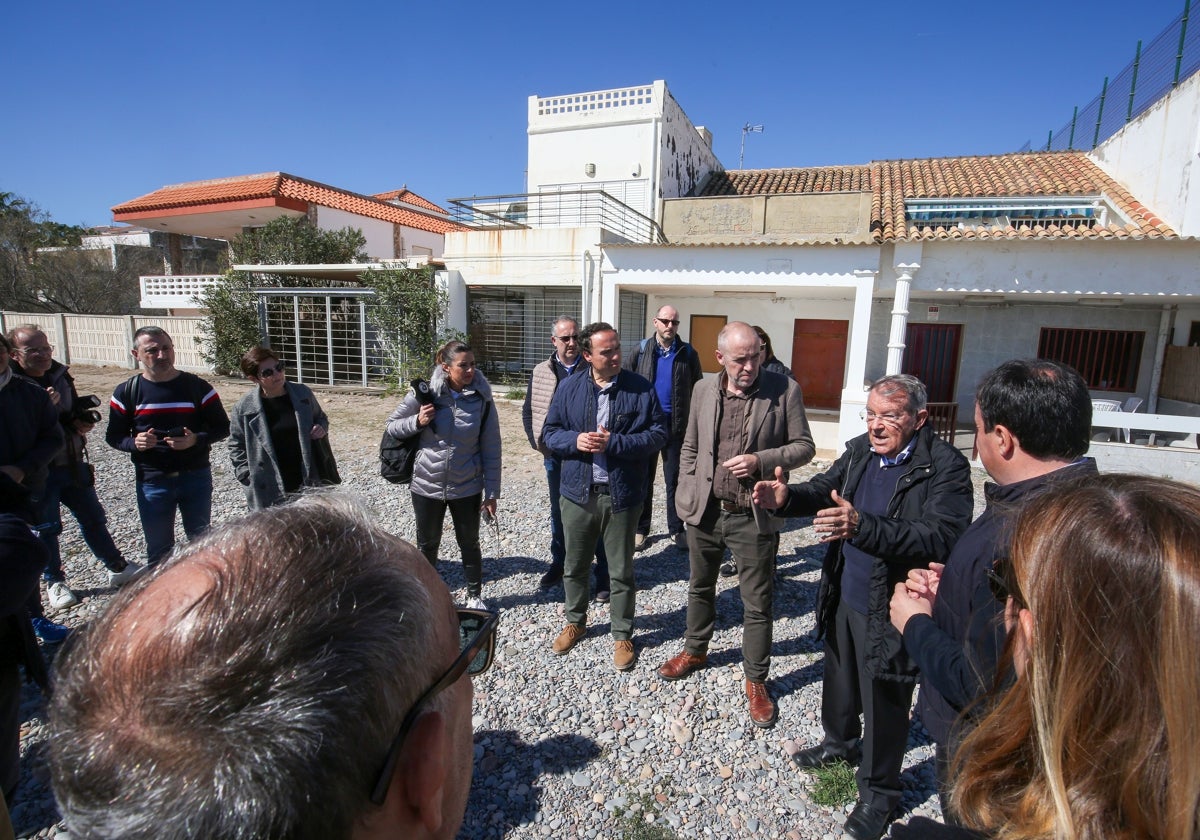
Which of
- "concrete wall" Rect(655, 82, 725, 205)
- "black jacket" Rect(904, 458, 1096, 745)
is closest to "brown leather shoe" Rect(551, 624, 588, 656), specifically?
"black jacket" Rect(904, 458, 1096, 745)

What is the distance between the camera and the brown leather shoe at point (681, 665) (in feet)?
10.2

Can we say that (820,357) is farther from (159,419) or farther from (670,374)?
(159,419)

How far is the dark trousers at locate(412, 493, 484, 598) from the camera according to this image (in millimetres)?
3580

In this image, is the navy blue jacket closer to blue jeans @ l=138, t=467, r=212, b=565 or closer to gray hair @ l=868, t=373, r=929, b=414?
gray hair @ l=868, t=373, r=929, b=414

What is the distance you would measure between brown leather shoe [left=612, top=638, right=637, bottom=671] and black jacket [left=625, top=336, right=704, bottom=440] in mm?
1853

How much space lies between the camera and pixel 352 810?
0.61 metres

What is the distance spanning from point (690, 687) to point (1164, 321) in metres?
13.0

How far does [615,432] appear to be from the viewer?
3.29 meters

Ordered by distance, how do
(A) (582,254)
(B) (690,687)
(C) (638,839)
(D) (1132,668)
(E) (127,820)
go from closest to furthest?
1. (E) (127,820)
2. (D) (1132,668)
3. (C) (638,839)
4. (B) (690,687)
5. (A) (582,254)

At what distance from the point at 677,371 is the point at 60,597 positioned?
447 cm

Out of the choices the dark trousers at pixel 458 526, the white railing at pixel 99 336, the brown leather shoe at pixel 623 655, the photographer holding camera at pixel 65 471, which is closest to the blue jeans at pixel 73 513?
the photographer holding camera at pixel 65 471

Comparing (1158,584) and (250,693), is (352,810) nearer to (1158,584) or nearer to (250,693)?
(250,693)

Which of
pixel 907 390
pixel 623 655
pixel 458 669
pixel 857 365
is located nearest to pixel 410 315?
pixel 857 365

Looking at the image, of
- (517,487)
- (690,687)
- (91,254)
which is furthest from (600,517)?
(91,254)
